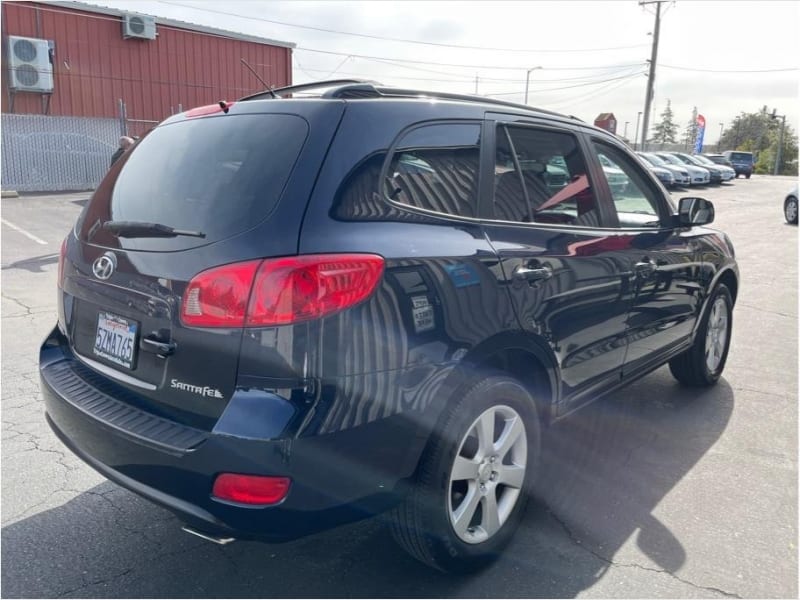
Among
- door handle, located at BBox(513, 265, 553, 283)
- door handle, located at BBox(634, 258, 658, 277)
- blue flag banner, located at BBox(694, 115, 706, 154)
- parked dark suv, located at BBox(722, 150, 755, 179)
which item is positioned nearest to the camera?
door handle, located at BBox(513, 265, 553, 283)

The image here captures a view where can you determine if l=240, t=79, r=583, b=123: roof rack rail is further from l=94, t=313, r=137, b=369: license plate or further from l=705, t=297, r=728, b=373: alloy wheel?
l=705, t=297, r=728, b=373: alloy wheel

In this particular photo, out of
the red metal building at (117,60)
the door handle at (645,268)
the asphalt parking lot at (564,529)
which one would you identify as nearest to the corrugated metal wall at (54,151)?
the red metal building at (117,60)

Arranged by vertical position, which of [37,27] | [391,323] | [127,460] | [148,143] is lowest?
[127,460]

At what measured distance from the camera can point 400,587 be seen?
8.50 feet

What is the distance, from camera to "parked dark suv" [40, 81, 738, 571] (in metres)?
2.07

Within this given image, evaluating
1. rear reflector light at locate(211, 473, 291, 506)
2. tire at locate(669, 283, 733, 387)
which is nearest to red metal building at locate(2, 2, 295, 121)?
tire at locate(669, 283, 733, 387)

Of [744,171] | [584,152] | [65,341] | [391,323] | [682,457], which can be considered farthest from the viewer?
[744,171]

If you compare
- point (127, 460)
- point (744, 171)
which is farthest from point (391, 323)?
point (744, 171)

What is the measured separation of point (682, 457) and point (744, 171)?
160ft

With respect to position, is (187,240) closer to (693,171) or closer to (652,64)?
(693,171)

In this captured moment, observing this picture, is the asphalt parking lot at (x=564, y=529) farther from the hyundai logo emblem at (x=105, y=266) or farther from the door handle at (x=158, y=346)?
the hyundai logo emblem at (x=105, y=266)

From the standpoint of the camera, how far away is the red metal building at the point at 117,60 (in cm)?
1978

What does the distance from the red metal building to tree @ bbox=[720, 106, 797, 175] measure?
226 ft

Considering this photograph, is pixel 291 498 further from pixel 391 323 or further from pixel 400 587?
pixel 400 587
